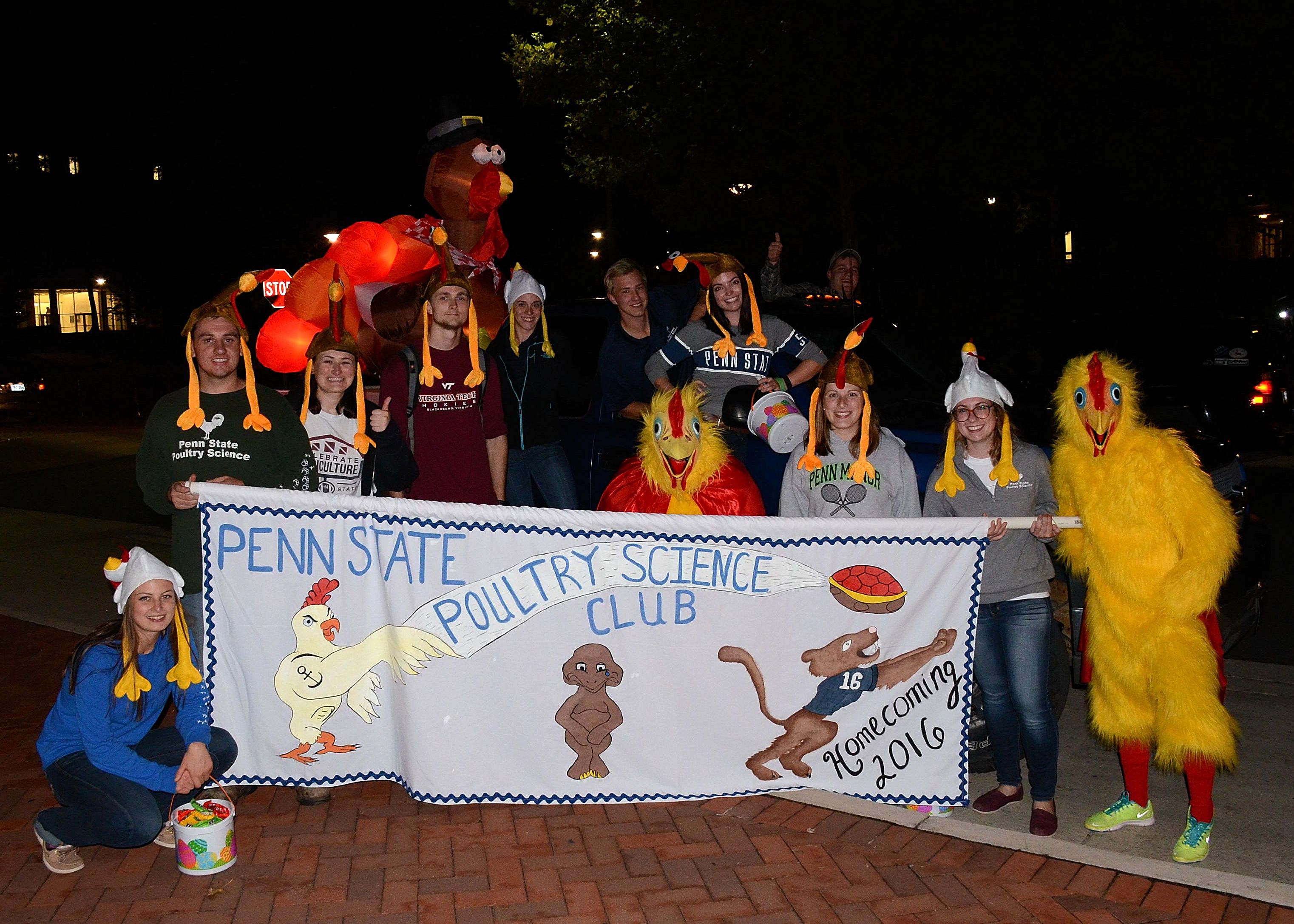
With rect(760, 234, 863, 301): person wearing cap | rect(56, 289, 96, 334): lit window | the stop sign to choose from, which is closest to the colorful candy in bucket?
the stop sign

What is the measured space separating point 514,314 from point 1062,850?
11.0 ft

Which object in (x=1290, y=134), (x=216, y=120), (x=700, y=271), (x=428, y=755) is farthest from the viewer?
(x=216, y=120)

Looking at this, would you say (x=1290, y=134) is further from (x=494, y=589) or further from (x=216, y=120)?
(x=216, y=120)

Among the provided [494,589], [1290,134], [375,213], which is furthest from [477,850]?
[375,213]

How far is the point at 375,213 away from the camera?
117ft

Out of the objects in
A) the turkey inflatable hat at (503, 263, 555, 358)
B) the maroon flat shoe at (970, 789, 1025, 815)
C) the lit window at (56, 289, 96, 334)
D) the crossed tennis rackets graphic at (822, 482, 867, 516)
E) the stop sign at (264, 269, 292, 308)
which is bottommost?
the maroon flat shoe at (970, 789, 1025, 815)

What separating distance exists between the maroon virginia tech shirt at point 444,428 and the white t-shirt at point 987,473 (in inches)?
85.6

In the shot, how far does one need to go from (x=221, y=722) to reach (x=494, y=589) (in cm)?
116

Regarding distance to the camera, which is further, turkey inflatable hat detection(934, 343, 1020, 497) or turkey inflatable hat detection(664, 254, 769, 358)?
turkey inflatable hat detection(664, 254, 769, 358)

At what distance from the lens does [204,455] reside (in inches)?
180

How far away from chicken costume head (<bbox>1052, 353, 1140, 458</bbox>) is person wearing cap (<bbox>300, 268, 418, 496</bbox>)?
2676 millimetres

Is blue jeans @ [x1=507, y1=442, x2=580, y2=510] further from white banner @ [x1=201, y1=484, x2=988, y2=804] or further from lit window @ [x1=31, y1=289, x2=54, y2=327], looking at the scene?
lit window @ [x1=31, y1=289, x2=54, y2=327]

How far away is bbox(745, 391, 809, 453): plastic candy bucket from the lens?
4879 mm

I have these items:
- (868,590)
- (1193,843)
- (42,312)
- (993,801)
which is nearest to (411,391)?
(868,590)
